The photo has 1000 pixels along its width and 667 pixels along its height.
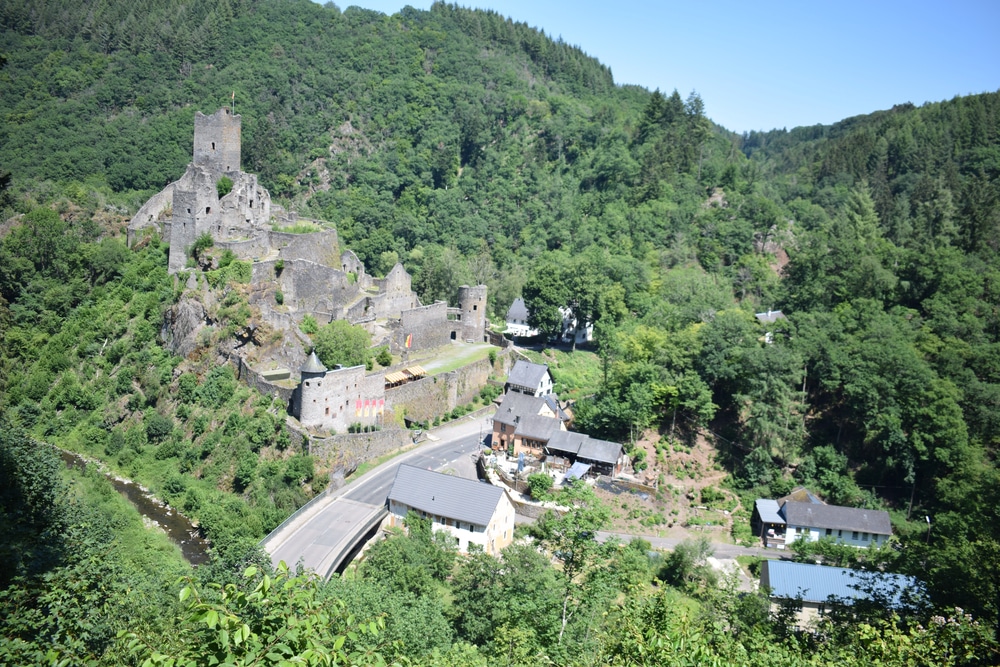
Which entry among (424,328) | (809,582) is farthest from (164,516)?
(809,582)

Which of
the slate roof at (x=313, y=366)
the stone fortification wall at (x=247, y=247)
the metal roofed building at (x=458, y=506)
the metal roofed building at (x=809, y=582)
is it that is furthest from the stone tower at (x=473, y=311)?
the metal roofed building at (x=809, y=582)

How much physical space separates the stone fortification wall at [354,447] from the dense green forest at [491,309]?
5.46ft

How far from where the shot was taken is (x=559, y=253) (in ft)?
235

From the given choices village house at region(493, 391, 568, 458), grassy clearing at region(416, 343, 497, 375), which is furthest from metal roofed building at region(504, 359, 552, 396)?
village house at region(493, 391, 568, 458)

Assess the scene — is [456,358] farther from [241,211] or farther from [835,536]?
[835,536]

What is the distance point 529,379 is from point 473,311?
7988 mm

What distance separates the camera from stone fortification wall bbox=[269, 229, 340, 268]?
4669 cm

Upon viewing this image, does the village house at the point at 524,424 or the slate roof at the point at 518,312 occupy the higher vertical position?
the slate roof at the point at 518,312

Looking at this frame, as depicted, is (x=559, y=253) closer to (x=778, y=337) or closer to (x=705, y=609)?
(x=778, y=337)

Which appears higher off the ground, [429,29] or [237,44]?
[429,29]

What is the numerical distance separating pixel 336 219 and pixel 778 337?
46.0 metres

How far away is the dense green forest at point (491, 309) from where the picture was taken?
58.7ft

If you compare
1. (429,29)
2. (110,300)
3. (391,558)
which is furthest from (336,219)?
(391,558)

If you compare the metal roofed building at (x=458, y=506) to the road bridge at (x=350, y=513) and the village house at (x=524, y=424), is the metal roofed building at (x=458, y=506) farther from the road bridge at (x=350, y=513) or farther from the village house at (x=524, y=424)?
the village house at (x=524, y=424)
